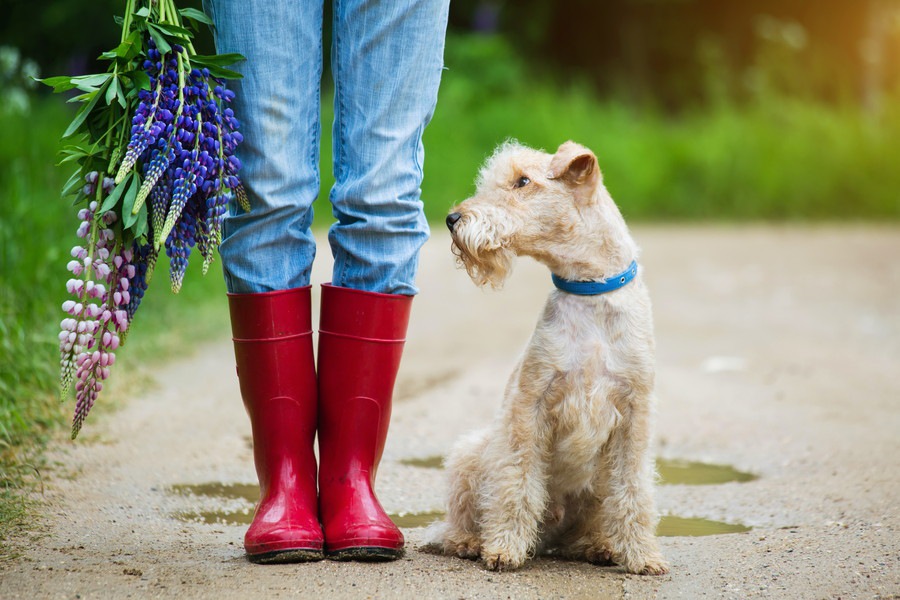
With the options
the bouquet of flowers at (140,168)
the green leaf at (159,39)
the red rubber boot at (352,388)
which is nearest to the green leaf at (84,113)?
the bouquet of flowers at (140,168)

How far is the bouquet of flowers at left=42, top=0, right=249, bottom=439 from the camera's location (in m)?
2.22

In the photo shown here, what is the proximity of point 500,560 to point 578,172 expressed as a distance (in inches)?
37.9

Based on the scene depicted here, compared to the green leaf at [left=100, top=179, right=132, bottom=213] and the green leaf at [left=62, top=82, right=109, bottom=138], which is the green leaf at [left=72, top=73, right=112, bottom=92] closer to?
the green leaf at [left=62, top=82, right=109, bottom=138]

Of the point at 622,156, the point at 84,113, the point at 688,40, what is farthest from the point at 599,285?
the point at 688,40

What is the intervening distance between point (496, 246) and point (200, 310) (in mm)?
4272

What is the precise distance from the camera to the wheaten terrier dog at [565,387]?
98.0 inches

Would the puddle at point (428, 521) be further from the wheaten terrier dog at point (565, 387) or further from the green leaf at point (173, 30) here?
the green leaf at point (173, 30)

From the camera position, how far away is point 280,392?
2521mm

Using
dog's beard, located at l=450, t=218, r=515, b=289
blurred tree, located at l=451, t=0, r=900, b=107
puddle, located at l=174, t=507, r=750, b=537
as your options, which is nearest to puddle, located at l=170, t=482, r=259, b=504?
puddle, located at l=174, t=507, r=750, b=537

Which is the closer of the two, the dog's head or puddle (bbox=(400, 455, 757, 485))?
the dog's head

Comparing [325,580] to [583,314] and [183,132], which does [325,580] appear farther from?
[183,132]

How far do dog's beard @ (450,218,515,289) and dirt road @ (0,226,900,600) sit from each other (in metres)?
0.71

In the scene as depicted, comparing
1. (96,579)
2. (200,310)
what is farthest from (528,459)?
(200,310)

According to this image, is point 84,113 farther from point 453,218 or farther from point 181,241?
point 453,218
